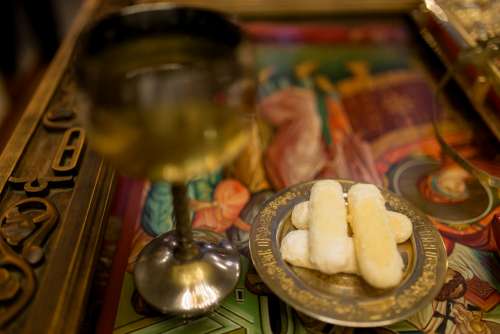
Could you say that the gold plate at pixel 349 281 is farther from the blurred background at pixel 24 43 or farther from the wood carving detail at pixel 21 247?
the blurred background at pixel 24 43

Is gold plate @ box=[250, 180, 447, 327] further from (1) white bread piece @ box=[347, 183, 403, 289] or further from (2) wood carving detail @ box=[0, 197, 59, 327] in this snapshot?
(2) wood carving detail @ box=[0, 197, 59, 327]

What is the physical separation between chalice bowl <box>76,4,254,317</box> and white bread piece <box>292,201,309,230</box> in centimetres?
7

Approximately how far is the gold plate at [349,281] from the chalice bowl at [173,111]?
0.05 m

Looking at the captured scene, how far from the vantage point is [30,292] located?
402 mm

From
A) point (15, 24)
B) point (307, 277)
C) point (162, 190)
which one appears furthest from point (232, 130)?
point (15, 24)

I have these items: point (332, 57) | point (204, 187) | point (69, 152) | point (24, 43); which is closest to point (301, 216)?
point (204, 187)

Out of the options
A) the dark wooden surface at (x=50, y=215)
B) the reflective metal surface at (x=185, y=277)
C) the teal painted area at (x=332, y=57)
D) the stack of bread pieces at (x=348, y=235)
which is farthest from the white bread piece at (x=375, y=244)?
the teal painted area at (x=332, y=57)

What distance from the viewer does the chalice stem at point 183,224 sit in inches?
16.5

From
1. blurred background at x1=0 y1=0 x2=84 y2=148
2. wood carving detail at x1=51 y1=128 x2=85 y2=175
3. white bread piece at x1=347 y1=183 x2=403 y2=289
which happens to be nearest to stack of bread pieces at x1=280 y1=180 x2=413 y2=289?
white bread piece at x1=347 y1=183 x2=403 y2=289

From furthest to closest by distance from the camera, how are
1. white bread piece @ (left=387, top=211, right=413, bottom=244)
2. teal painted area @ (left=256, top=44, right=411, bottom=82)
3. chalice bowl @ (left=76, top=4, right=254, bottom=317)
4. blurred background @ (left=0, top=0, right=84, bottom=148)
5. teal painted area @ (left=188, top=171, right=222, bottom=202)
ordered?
blurred background @ (left=0, top=0, right=84, bottom=148) < teal painted area @ (left=256, top=44, right=411, bottom=82) < teal painted area @ (left=188, top=171, right=222, bottom=202) < white bread piece @ (left=387, top=211, right=413, bottom=244) < chalice bowl @ (left=76, top=4, right=254, bottom=317)

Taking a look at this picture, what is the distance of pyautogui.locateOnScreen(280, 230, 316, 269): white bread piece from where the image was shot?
44 centimetres

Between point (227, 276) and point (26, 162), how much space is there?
28 cm

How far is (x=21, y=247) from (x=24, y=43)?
62.3 inches

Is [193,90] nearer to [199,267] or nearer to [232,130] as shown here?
[232,130]
